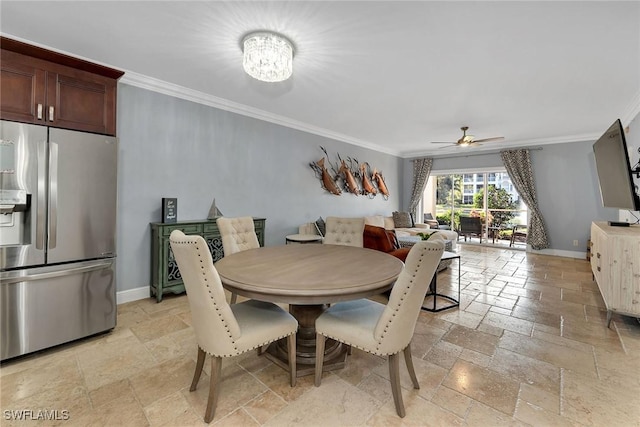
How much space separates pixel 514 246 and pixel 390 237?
5.10m

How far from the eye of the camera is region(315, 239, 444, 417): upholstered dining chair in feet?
4.72

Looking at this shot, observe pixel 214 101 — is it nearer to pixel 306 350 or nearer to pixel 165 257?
pixel 165 257

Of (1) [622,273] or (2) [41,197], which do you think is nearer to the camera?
(2) [41,197]

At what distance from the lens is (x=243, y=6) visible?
190cm

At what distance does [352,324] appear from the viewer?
5.43 ft

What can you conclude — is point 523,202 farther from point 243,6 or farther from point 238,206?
point 243,6

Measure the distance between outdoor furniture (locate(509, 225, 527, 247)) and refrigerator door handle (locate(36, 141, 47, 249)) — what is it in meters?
8.11

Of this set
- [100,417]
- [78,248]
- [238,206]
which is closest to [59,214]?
[78,248]

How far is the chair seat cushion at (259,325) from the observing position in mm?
1558

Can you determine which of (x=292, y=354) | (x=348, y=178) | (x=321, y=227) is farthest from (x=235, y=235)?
(x=348, y=178)

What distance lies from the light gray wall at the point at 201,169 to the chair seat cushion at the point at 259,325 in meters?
2.04

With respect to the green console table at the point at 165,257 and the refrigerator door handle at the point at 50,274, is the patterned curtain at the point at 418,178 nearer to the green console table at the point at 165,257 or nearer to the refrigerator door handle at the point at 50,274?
the green console table at the point at 165,257

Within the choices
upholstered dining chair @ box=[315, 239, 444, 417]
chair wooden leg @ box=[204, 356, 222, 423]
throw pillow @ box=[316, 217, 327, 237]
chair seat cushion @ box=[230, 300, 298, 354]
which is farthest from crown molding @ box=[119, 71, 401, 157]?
upholstered dining chair @ box=[315, 239, 444, 417]

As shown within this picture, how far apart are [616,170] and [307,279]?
11.3 feet
